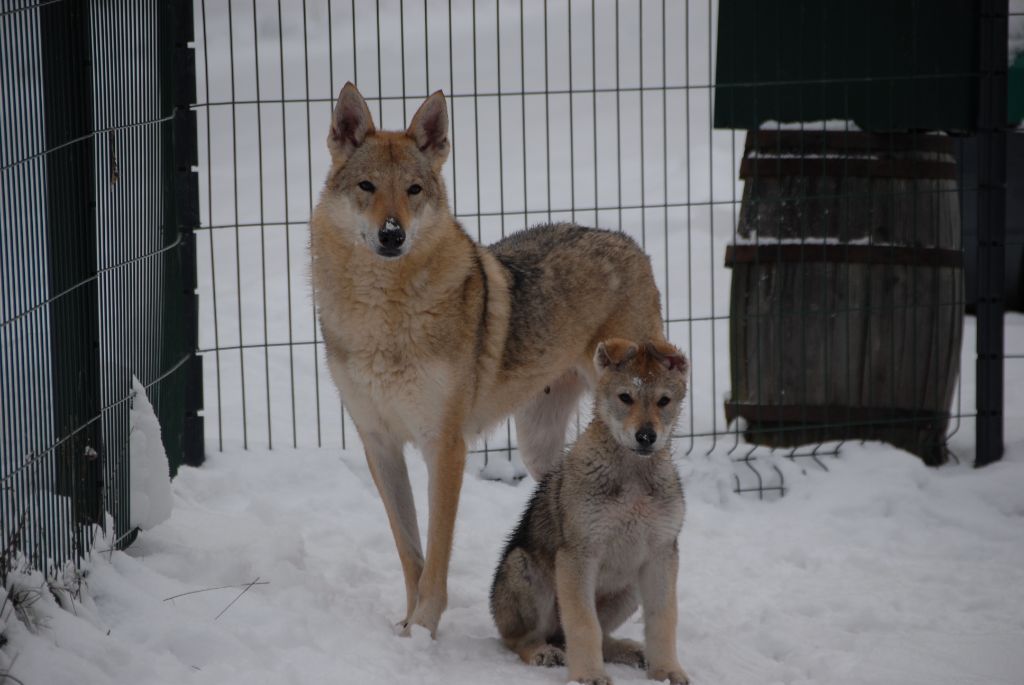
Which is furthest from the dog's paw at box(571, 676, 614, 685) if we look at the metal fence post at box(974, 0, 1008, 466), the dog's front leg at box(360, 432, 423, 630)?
the metal fence post at box(974, 0, 1008, 466)

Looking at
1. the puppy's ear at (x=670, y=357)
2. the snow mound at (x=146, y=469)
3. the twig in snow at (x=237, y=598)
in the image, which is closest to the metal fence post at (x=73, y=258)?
the snow mound at (x=146, y=469)

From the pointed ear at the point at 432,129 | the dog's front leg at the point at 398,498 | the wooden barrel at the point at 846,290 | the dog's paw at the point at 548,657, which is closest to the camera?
the dog's paw at the point at 548,657

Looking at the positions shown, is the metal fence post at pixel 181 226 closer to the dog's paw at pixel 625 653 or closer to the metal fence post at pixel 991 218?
the dog's paw at pixel 625 653

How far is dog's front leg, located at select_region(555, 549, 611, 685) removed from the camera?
4328mm

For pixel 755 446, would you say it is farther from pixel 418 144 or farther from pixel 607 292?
pixel 418 144

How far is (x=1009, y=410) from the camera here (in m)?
8.66

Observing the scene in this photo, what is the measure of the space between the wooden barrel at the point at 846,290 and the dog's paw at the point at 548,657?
3.45 metres

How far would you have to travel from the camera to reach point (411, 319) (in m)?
4.95

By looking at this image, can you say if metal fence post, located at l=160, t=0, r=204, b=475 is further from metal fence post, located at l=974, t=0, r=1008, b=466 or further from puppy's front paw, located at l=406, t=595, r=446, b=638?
metal fence post, located at l=974, t=0, r=1008, b=466

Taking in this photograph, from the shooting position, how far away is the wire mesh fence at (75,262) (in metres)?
3.91

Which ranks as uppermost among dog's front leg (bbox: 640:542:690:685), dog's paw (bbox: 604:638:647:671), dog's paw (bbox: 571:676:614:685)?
dog's front leg (bbox: 640:542:690:685)

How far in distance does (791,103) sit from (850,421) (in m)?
2.13

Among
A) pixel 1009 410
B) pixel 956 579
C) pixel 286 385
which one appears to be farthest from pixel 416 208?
pixel 1009 410

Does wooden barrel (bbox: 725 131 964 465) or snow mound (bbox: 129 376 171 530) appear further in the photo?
wooden barrel (bbox: 725 131 964 465)
